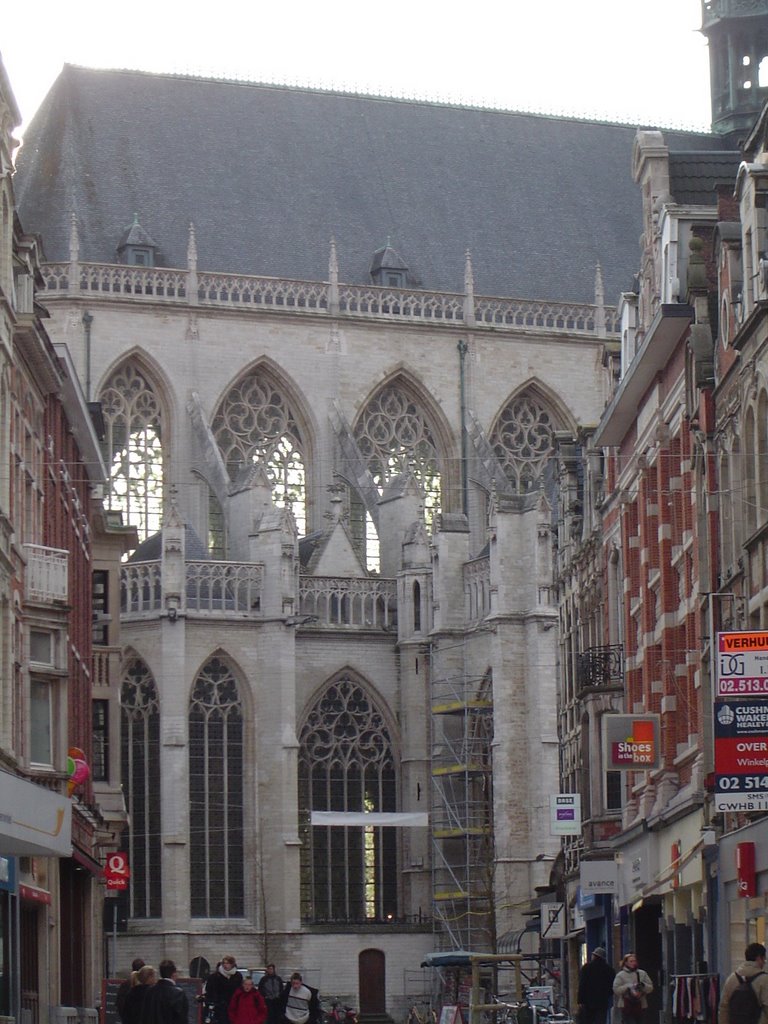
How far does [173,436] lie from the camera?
62.2 meters

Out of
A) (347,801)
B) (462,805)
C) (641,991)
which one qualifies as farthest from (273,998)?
(347,801)

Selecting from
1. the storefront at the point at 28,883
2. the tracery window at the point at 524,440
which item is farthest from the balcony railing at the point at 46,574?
the tracery window at the point at 524,440

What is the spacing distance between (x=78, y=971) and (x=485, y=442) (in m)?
28.8

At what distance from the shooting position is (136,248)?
208ft

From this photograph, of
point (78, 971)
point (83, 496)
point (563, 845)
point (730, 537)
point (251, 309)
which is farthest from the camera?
point (251, 309)

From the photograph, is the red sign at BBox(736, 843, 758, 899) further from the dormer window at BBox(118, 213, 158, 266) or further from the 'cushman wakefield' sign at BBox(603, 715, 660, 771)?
the dormer window at BBox(118, 213, 158, 266)

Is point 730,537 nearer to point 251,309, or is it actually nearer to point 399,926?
point 399,926

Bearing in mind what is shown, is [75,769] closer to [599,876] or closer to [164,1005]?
[599,876]

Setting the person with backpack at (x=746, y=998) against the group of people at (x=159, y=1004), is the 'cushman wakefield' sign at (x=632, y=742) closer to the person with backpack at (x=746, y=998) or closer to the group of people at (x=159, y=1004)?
the group of people at (x=159, y=1004)

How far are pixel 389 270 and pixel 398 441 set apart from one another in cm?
470

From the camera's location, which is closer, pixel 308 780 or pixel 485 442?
pixel 308 780

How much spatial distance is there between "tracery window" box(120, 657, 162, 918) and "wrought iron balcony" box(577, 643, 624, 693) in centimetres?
1937

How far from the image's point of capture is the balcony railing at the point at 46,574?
31531mm

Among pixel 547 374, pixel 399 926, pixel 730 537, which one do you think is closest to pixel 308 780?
pixel 399 926
